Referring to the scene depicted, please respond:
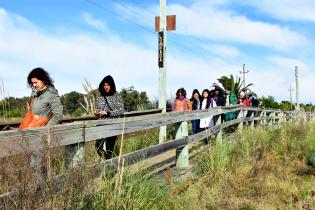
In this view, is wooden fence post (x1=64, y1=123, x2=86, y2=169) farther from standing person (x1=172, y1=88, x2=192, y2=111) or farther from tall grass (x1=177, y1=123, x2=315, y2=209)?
standing person (x1=172, y1=88, x2=192, y2=111)

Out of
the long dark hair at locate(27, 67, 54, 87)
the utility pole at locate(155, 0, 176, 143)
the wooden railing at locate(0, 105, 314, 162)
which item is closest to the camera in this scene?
the wooden railing at locate(0, 105, 314, 162)

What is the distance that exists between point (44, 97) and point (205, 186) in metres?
2.19

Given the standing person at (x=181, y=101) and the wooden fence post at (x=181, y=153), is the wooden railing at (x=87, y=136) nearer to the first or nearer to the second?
the wooden fence post at (x=181, y=153)

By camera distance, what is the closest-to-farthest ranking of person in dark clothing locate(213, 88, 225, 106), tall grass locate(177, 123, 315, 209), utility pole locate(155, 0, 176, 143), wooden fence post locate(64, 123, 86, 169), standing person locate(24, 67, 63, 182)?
wooden fence post locate(64, 123, 86, 169), tall grass locate(177, 123, 315, 209), standing person locate(24, 67, 63, 182), utility pole locate(155, 0, 176, 143), person in dark clothing locate(213, 88, 225, 106)

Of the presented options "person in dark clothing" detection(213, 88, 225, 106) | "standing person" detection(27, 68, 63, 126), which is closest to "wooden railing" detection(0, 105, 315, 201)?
"standing person" detection(27, 68, 63, 126)

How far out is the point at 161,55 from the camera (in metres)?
12.0

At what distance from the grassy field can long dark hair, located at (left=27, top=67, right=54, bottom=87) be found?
5.00 ft

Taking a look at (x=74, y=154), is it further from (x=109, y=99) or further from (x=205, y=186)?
(x=109, y=99)

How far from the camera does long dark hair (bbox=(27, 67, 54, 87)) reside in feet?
17.3

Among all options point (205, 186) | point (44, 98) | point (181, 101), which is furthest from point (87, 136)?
point (181, 101)

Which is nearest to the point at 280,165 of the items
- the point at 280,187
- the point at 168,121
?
the point at 280,187

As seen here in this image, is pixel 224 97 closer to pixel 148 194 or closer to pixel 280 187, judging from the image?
pixel 280 187

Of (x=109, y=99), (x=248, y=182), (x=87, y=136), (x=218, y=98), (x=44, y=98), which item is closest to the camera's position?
(x=87, y=136)

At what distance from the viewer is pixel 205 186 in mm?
5441
